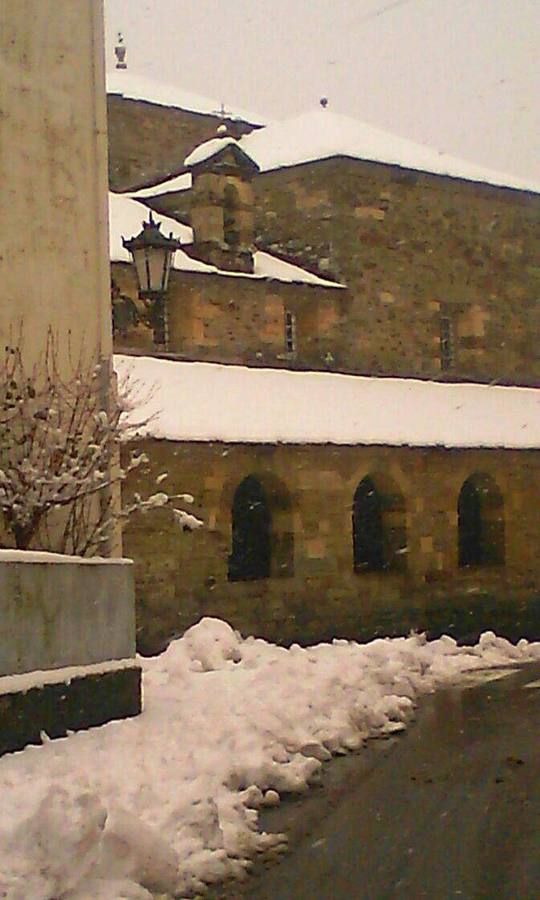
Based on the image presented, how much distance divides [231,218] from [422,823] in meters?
17.2

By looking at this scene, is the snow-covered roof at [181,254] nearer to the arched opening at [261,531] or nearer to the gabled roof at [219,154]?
the gabled roof at [219,154]

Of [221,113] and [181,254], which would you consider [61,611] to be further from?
[221,113]

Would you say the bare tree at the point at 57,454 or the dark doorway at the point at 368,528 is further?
the dark doorway at the point at 368,528

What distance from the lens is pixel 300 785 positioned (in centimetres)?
901

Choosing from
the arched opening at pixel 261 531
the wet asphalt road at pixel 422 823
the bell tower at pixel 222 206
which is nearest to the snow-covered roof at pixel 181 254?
the bell tower at pixel 222 206

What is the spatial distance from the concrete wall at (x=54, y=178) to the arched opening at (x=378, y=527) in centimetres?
903

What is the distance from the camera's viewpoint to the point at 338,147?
25.5 m

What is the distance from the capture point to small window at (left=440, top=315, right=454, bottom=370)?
88.2 ft

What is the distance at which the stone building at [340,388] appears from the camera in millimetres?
18438

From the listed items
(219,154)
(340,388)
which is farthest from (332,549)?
(219,154)

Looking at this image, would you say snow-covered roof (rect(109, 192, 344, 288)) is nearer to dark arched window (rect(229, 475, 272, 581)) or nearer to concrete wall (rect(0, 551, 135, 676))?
dark arched window (rect(229, 475, 272, 581))

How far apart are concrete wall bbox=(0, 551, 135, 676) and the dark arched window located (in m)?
8.69

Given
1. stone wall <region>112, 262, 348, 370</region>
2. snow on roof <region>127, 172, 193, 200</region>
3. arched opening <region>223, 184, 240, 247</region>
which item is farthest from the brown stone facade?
snow on roof <region>127, 172, 193, 200</region>

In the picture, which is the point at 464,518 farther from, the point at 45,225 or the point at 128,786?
the point at 128,786
